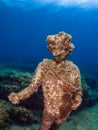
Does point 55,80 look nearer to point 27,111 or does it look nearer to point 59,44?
point 59,44

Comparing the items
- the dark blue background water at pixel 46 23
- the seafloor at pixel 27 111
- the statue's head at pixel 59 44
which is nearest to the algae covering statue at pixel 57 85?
the statue's head at pixel 59 44

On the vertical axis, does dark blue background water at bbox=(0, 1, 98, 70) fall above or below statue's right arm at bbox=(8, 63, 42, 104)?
above

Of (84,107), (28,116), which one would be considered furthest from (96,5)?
(28,116)

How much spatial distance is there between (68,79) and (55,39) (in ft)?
2.85

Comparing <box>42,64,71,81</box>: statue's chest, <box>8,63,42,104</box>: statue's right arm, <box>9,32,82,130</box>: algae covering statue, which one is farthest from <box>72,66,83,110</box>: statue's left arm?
<box>8,63,42,104</box>: statue's right arm

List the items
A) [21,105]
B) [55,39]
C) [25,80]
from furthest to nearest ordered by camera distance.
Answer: [25,80]
[21,105]
[55,39]

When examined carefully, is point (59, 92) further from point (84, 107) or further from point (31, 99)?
point (84, 107)

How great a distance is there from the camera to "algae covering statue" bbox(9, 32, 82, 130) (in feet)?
16.8

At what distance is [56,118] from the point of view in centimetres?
520

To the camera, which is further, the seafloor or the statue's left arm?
the seafloor

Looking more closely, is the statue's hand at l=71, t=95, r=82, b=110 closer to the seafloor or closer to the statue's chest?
the statue's chest

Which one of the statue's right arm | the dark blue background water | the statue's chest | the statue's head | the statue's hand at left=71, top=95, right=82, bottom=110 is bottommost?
the statue's hand at left=71, top=95, right=82, bottom=110

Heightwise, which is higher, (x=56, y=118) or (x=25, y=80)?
(x=25, y=80)

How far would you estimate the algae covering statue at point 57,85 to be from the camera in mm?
5117
